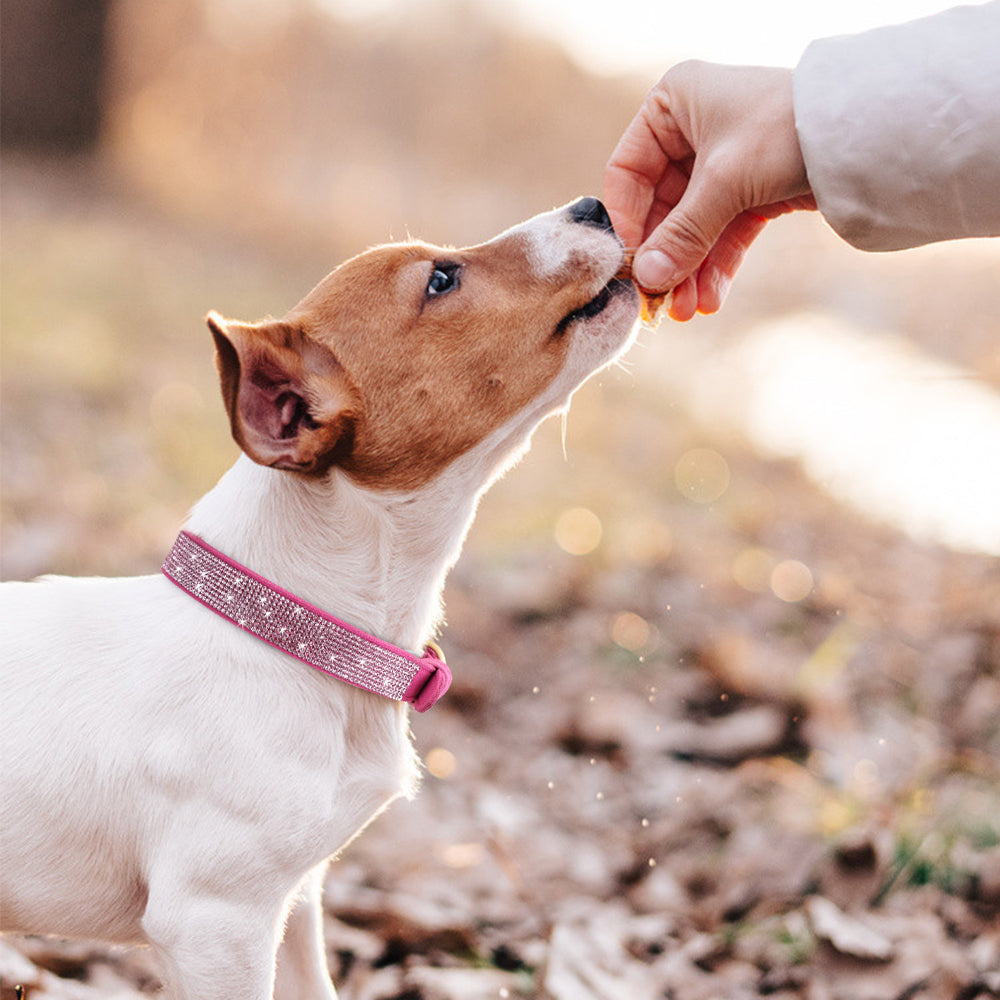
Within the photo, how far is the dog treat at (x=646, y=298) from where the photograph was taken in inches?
102

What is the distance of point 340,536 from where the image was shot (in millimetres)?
2328

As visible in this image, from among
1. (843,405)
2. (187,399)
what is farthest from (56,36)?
(843,405)

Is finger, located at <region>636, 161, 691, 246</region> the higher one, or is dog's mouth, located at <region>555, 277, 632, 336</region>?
finger, located at <region>636, 161, 691, 246</region>

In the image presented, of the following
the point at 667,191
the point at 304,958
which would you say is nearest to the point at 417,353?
the point at 667,191

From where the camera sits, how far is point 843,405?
9039 millimetres

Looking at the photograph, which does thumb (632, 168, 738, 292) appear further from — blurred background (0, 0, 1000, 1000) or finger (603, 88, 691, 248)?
blurred background (0, 0, 1000, 1000)

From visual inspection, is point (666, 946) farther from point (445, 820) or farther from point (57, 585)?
point (57, 585)

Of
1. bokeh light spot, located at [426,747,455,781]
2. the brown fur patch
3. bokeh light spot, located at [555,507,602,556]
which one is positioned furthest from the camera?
bokeh light spot, located at [555,507,602,556]

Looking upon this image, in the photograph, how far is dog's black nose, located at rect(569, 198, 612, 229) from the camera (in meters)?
2.57

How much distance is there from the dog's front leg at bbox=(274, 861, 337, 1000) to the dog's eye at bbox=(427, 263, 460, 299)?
135cm

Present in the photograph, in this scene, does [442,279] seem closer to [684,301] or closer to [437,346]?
[437,346]

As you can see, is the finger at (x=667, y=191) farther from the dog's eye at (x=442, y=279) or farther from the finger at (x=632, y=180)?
the dog's eye at (x=442, y=279)

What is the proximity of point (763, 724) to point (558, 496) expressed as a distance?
110 inches

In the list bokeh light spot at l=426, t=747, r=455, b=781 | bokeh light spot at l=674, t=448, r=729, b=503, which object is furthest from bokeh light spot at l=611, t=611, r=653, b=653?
bokeh light spot at l=674, t=448, r=729, b=503
